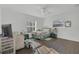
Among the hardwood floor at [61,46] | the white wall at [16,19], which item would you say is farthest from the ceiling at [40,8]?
the hardwood floor at [61,46]

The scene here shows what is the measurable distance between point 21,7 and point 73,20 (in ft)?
2.49

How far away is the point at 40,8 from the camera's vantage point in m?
1.41

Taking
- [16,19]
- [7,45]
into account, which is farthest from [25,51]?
[16,19]

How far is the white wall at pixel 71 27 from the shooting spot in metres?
1.41

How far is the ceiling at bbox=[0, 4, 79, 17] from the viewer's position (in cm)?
138

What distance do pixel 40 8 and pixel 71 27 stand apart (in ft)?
1.72

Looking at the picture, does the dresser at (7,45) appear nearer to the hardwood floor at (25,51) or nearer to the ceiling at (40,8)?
the hardwood floor at (25,51)

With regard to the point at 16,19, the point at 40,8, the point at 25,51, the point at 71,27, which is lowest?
the point at 25,51

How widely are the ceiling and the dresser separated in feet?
1.47

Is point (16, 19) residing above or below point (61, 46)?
above

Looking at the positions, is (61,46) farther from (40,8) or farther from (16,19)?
(16,19)

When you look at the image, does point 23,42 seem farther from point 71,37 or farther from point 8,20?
point 71,37

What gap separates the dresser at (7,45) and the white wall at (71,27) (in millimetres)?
579

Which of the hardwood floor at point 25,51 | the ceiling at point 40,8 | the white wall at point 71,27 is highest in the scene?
the ceiling at point 40,8
